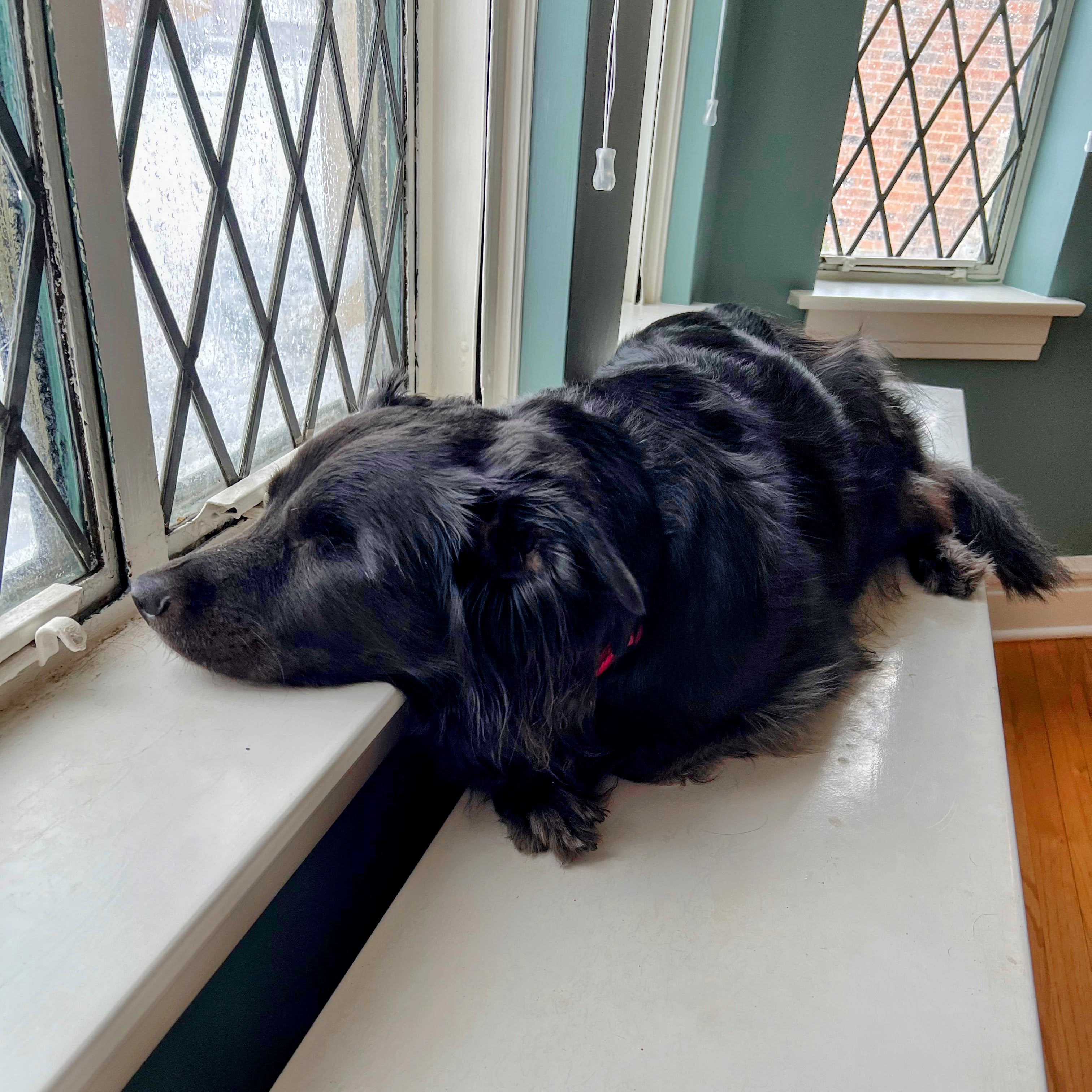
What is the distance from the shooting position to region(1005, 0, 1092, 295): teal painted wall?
8.21 feet

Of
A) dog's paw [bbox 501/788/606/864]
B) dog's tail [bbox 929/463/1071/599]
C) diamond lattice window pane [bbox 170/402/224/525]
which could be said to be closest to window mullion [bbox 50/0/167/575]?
diamond lattice window pane [bbox 170/402/224/525]

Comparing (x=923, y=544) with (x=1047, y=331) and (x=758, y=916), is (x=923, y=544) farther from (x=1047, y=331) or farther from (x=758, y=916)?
(x=1047, y=331)

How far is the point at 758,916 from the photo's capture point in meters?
0.74

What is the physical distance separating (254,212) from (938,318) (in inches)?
90.5

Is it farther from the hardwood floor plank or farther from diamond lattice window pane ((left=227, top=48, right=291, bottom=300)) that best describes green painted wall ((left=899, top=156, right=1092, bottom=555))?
diamond lattice window pane ((left=227, top=48, right=291, bottom=300))

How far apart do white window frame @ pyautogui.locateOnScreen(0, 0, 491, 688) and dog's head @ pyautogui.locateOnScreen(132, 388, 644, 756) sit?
7 centimetres

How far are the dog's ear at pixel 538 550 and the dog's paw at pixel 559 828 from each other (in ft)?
0.72

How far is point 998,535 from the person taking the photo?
1601 mm

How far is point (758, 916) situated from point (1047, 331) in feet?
8.56

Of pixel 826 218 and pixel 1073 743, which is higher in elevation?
pixel 826 218

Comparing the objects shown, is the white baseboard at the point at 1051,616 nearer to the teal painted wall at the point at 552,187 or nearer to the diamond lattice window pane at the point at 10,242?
the teal painted wall at the point at 552,187

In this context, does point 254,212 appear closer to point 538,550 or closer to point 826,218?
point 538,550

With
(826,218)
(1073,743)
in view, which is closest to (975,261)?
(826,218)

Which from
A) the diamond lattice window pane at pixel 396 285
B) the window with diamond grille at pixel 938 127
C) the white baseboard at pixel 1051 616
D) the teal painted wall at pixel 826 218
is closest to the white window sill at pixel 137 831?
the diamond lattice window pane at pixel 396 285
